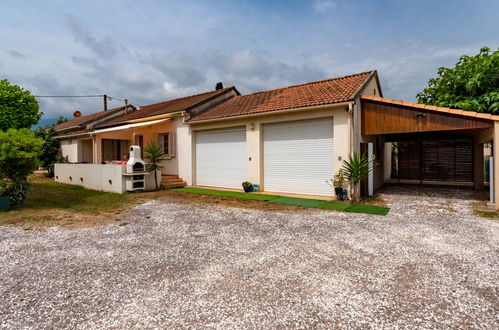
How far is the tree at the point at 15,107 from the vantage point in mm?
14070

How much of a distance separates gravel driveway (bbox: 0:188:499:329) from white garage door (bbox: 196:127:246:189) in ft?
22.3

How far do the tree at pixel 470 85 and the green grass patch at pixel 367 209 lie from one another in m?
10.1

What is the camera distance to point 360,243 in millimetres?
5676

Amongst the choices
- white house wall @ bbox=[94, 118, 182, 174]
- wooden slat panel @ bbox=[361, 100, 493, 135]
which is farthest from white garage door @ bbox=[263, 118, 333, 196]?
white house wall @ bbox=[94, 118, 182, 174]

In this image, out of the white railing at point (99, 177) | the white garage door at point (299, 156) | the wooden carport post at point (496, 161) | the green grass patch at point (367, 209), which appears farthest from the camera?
the white railing at point (99, 177)

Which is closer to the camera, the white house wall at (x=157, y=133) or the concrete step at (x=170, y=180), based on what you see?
the concrete step at (x=170, y=180)

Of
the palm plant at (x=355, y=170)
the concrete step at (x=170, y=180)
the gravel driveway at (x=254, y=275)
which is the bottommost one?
the gravel driveway at (x=254, y=275)

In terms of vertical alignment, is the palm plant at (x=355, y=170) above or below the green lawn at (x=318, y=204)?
above

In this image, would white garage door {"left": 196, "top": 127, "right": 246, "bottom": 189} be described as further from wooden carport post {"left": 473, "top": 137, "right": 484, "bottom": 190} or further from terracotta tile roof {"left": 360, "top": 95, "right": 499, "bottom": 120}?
wooden carport post {"left": 473, "top": 137, "right": 484, "bottom": 190}

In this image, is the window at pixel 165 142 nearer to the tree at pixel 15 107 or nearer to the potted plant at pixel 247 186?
the potted plant at pixel 247 186

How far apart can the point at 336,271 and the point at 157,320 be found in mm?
2872

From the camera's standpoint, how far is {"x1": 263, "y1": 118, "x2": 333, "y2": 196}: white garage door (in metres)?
11.2

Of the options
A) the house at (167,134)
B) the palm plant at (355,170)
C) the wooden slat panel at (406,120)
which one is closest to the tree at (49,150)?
the house at (167,134)

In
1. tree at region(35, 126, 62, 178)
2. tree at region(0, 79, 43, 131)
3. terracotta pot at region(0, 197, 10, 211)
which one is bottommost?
terracotta pot at region(0, 197, 10, 211)
